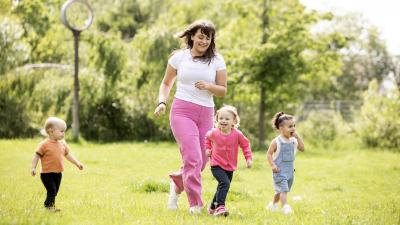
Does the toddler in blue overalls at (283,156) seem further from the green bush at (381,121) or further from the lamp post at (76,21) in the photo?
the green bush at (381,121)

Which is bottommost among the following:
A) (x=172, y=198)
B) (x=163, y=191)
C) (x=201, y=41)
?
(x=163, y=191)

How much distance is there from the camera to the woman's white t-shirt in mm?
6820

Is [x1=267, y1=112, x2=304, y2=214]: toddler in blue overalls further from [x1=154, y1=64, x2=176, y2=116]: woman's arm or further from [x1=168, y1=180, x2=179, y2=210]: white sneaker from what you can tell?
[x1=154, y1=64, x2=176, y2=116]: woman's arm

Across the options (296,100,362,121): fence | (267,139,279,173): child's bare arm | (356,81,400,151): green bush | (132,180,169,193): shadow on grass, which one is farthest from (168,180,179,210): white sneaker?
(296,100,362,121): fence

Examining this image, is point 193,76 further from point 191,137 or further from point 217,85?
point 191,137

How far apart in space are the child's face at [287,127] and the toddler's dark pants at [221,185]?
1.07m

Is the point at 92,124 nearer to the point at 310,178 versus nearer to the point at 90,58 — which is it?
the point at 90,58

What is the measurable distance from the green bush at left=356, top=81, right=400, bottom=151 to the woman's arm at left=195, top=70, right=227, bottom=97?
16.7 metres

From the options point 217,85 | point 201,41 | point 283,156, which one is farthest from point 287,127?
point 201,41

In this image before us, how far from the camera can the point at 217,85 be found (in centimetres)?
683

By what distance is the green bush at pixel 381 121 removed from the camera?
73.4 ft

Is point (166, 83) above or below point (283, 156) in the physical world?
above

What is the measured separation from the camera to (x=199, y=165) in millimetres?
6805

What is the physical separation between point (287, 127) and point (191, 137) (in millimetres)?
1473
